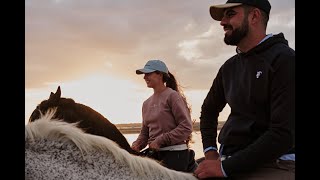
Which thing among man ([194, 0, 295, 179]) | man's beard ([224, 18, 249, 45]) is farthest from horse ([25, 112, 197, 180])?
man's beard ([224, 18, 249, 45])

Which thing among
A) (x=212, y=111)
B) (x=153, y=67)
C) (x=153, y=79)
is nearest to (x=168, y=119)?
(x=153, y=79)

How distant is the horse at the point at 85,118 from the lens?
13.4ft

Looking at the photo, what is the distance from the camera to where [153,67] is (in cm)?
544

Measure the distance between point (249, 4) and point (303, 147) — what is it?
3.61ft

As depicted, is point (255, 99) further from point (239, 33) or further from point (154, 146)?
point (154, 146)

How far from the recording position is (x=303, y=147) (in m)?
2.23

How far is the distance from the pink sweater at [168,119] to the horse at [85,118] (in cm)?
89

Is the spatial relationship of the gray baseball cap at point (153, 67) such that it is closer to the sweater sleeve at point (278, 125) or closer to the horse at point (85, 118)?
the horse at point (85, 118)

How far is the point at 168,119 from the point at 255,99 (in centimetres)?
253

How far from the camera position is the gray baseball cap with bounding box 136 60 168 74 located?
5418 millimetres

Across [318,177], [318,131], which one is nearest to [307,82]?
[318,131]

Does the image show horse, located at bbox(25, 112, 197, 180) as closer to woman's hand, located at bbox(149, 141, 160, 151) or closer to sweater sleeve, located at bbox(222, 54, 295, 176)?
sweater sleeve, located at bbox(222, 54, 295, 176)

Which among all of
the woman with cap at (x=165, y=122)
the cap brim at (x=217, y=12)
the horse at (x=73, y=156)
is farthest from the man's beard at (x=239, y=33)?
the woman with cap at (x=165, y=122)

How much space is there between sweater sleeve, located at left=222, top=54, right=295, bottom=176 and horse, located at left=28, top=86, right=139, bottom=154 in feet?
5.42
